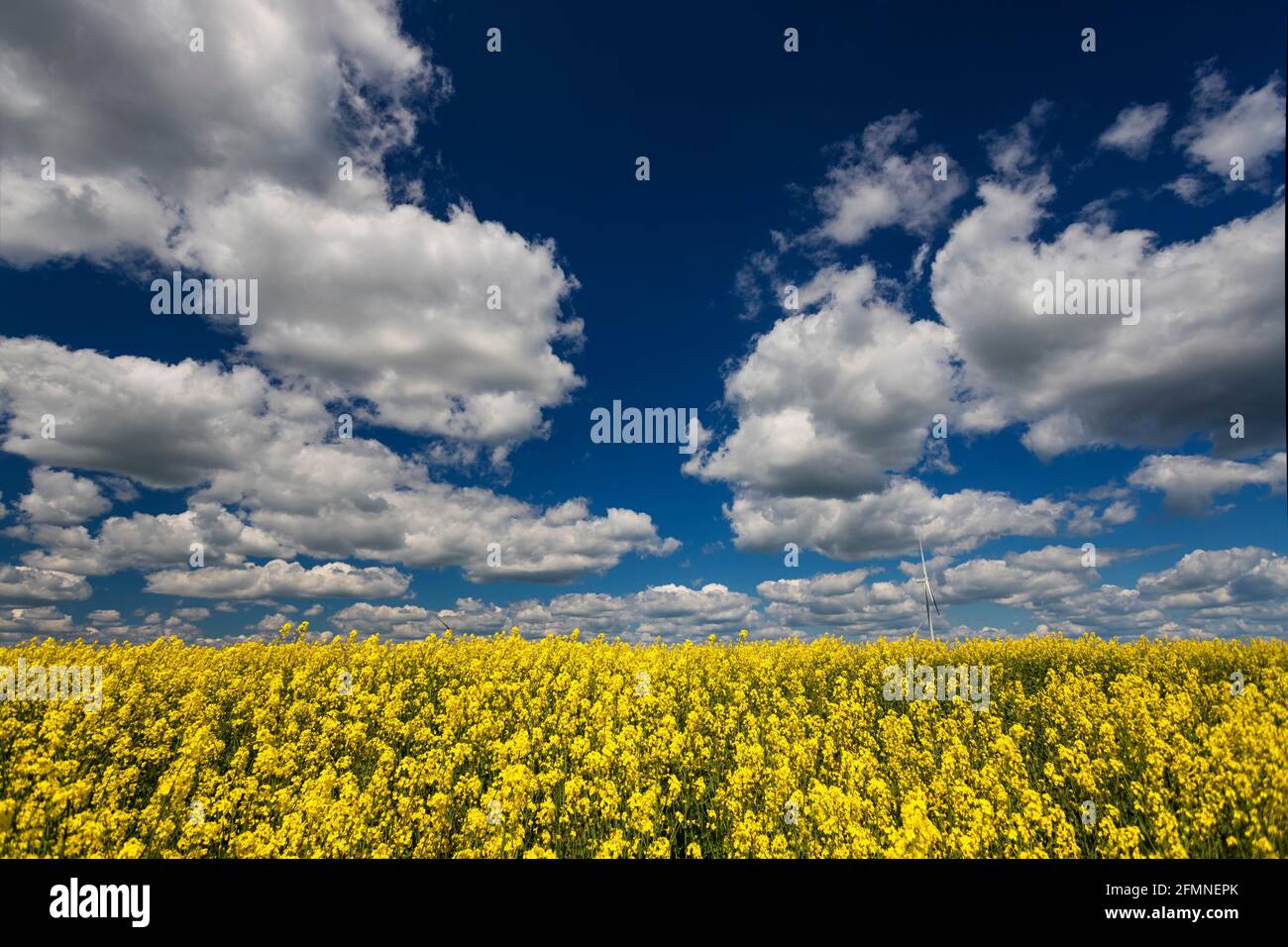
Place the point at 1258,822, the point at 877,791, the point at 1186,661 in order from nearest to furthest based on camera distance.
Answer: the point at 1258,822 → the point at 877,791 → the point at 1186,661

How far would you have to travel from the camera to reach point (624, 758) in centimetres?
1008

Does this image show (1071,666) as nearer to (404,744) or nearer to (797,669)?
(797,669)

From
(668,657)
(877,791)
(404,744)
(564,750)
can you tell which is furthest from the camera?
(668,657)

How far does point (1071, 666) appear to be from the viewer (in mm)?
16812

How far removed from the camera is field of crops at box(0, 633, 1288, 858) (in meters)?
8.35

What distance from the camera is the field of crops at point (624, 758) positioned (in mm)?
8352

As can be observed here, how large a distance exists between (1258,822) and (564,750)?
383 inches
